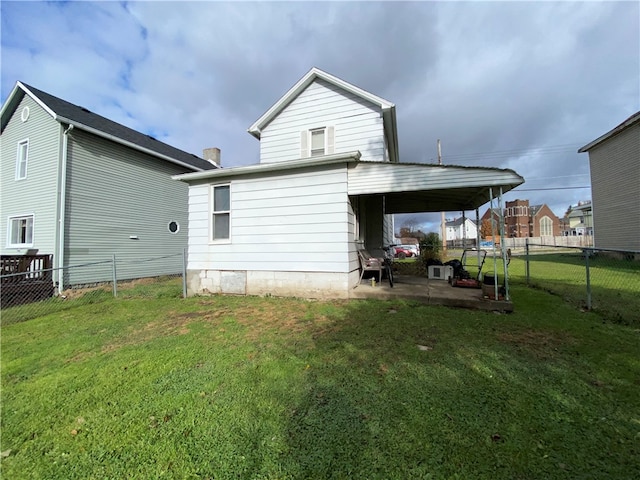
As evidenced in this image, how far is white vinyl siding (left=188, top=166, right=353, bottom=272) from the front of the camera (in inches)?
249

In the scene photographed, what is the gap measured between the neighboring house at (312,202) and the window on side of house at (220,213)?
0.03m

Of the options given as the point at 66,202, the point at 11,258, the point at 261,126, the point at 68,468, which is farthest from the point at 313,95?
the point at 11,258

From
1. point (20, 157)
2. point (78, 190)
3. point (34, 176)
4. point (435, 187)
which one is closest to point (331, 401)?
point (435, 187)

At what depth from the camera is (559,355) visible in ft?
10.7

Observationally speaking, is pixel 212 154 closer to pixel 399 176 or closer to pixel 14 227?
pixel 14 227

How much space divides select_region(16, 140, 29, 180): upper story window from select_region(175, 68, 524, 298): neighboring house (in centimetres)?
832

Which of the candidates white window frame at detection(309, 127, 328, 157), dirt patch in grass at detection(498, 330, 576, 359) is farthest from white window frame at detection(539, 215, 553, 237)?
dirt patch in grass at detection(498, 330, 576, 359)

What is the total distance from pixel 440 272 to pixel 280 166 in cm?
563

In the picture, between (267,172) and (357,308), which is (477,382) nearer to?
(357,308)

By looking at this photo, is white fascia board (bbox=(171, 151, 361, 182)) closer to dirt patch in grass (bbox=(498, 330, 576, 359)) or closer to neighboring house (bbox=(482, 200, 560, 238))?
dirt patch in grass (bbox=(498, 330, 576, 359))

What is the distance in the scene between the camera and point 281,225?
682 cm

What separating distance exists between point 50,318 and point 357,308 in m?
6.69

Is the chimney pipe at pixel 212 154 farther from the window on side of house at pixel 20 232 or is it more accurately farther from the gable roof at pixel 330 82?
the window on side of house at pixel 20 232

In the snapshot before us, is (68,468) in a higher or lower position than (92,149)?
lower
